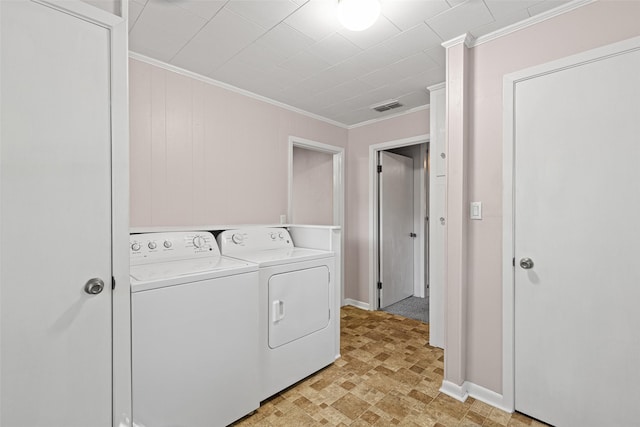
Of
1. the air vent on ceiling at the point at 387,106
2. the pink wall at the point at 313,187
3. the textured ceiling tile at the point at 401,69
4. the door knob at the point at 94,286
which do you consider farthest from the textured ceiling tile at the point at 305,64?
the door knob at the point at 94,286

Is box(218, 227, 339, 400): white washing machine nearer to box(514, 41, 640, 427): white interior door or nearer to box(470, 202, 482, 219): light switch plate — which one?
box(470, 202, 482, 219): light switch plate

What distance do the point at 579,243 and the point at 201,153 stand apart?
2601mm

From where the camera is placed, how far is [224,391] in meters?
1.61

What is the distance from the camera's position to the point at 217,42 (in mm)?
1938

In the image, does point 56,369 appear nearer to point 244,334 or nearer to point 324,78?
point 244,334

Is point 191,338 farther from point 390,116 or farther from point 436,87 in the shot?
point 390,116

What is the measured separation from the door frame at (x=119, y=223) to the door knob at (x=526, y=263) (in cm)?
204

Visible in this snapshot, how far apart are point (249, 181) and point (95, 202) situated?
1.68 meters

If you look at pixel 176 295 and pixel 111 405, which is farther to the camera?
pixel 176 295

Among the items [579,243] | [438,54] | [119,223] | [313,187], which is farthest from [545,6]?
[313,187]

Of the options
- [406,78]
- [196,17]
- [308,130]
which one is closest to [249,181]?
[308,130]

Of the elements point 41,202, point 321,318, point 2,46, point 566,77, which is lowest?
point 321,318

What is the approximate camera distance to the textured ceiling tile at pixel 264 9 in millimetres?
1567

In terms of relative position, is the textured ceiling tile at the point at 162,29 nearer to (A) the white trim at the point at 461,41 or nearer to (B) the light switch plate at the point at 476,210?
(A) the white trim at the point at 461,41
